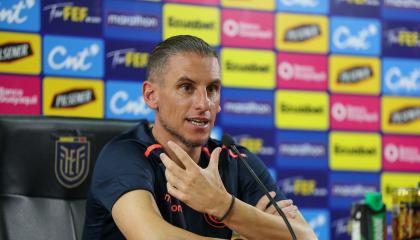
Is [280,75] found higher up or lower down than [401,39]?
lower down

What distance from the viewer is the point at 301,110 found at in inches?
175

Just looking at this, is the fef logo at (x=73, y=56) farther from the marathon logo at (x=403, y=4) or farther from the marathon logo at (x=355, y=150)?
the marathon logo at (x=403, y=4)

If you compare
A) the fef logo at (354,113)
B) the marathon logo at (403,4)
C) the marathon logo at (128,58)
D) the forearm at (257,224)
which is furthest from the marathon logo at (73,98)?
the forearm at (257,224)

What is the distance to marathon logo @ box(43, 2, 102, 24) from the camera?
3943 millimetres

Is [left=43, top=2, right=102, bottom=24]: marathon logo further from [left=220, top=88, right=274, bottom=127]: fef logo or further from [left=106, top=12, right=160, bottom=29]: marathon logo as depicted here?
[left=220, top=88, right=274, bottom=127]: fef logo

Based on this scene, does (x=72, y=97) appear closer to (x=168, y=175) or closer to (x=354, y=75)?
(x=354, y=75)

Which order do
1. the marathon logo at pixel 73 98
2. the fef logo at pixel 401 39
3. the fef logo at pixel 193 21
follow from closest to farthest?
1. the marathon logo at pixel 73 98
2. the fef logo at pixel 193 21
3. the fef logo at pixel 401 39

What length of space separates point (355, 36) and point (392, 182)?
104 centimetres

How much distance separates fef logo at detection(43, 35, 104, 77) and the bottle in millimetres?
2812

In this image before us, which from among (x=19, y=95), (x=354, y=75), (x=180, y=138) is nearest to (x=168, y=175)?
(x=180, y=138)

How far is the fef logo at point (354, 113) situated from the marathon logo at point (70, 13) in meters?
1.68

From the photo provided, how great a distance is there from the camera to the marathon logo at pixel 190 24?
4227 millimetres

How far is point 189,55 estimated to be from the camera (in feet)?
6.44

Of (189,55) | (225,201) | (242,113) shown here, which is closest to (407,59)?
(242,113)
